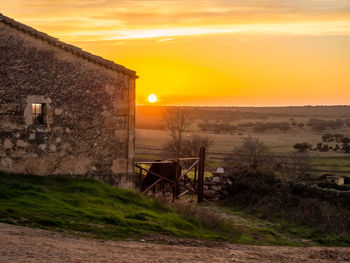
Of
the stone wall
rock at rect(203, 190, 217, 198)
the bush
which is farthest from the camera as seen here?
rock at rect(203, 190, 217, 198)

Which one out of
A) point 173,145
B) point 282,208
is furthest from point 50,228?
point 173,145

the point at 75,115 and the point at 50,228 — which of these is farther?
the point at 75,115

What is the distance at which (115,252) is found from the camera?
8734mm

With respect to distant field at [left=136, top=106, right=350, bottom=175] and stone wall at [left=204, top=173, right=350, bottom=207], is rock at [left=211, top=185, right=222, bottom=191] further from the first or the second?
distant field at [left=136, top=106, right=350, bottom=175]

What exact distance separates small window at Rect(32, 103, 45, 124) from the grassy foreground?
1.83 meters

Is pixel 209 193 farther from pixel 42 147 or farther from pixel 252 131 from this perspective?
pixel 252 131

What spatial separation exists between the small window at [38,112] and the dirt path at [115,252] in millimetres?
6947

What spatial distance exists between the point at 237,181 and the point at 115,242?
32.4 feet

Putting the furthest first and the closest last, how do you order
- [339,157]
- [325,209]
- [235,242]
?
1. [339,157]
2. [325,209]
3. [235,242]

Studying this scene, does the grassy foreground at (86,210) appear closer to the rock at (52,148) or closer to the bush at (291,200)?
the rock at (52,148)

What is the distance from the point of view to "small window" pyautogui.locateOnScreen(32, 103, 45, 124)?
15955 mm

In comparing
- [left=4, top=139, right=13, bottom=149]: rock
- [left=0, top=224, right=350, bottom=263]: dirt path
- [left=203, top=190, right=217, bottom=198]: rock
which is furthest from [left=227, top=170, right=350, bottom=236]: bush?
[left=4, top=139, right=13, bottom=149]: rock

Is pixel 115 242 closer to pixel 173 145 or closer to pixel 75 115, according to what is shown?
pixel 75 115

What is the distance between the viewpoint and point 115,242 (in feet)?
32.1
